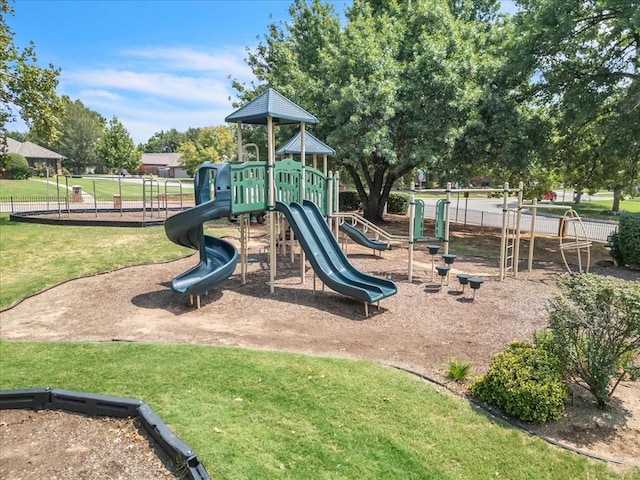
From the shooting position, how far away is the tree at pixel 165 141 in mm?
129500

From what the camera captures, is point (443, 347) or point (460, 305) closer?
point (443, 347)

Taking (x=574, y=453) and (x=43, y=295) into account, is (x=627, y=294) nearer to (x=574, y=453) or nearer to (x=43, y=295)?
(x=574, y=453)

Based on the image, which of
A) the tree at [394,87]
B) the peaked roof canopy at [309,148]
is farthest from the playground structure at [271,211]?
the tree at [394,87]

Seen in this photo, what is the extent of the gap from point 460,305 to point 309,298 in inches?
127

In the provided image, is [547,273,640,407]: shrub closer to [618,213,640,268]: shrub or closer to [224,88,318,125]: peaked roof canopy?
[224,88,318,125]: peaked roof canopy

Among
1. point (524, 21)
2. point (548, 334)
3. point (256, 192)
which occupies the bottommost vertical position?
point (548, 334)

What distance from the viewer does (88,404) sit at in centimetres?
495

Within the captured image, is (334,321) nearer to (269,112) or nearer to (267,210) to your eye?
(267,210)

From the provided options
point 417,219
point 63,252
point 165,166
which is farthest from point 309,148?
point 165,166

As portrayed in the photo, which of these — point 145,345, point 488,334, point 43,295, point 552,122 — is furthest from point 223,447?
point 552,122

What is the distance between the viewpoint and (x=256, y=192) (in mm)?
9961

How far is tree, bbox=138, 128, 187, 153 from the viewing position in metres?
130

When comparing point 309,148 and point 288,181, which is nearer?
point 288,181

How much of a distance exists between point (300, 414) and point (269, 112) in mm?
6826
